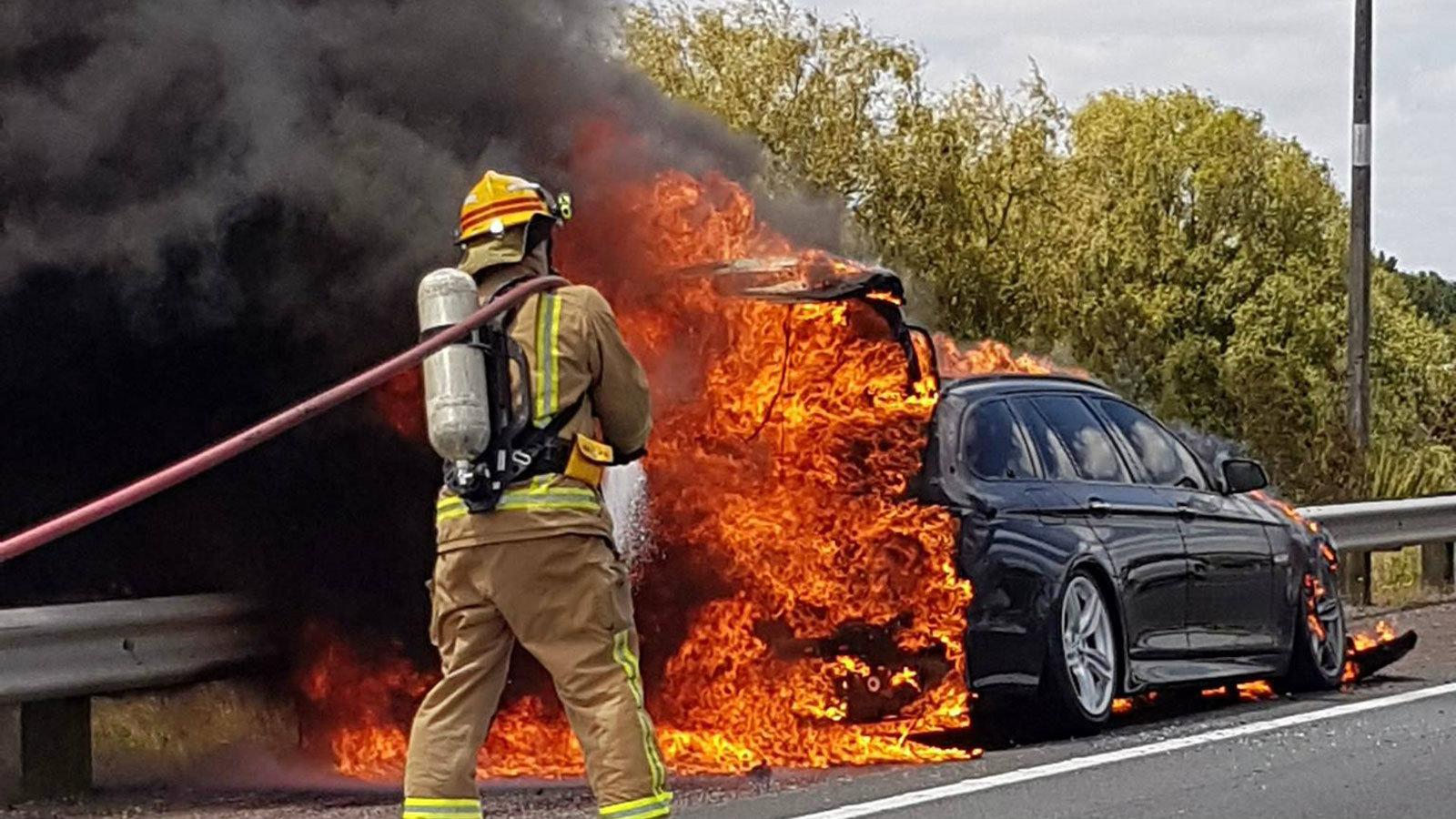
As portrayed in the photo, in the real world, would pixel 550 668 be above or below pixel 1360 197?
below

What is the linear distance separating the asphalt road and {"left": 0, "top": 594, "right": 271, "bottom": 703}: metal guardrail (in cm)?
45

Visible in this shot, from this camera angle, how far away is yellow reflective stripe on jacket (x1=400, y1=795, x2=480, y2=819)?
6078 mm

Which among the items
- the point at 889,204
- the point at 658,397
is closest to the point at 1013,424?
the point at 658,397

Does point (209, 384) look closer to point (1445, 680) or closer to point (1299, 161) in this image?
point (1445, 680)

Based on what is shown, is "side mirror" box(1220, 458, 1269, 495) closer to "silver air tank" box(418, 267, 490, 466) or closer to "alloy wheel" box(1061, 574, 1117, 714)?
"alloy wheel" box(1061, 574, 1117, 714)

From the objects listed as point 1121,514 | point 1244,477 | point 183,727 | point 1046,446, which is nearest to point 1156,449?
point 1244,477

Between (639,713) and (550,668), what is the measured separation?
26 centimetres

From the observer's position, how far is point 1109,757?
8.89m

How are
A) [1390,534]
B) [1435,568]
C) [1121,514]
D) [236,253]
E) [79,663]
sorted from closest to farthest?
1. [79,663]
2. [236,253]
3. [1121,514]
4. [1390,534]
5. [1435,568]

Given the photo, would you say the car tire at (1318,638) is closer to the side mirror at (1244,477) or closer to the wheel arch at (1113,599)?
the side mirror at (1244,477)

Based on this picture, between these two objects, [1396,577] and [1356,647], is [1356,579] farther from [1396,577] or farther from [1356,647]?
[1356,647]

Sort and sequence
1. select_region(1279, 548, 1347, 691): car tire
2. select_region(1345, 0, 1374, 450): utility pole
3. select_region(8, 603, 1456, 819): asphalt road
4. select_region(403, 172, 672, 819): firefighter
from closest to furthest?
select_region(403, 172, 672, 819): firefighter → select_region(8, 603, 1456, 819): asphalt road → select_region(1279, 548, 1347, 691): car tire → select_region(1345, 0, 1374, 450): utility pole

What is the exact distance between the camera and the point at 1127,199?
48.8m

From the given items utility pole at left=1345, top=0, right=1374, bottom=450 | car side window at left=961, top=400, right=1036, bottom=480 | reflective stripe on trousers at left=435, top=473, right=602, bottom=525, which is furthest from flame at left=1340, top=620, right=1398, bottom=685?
utility pole at left=1345, top=0, right=1374, bottom=450
